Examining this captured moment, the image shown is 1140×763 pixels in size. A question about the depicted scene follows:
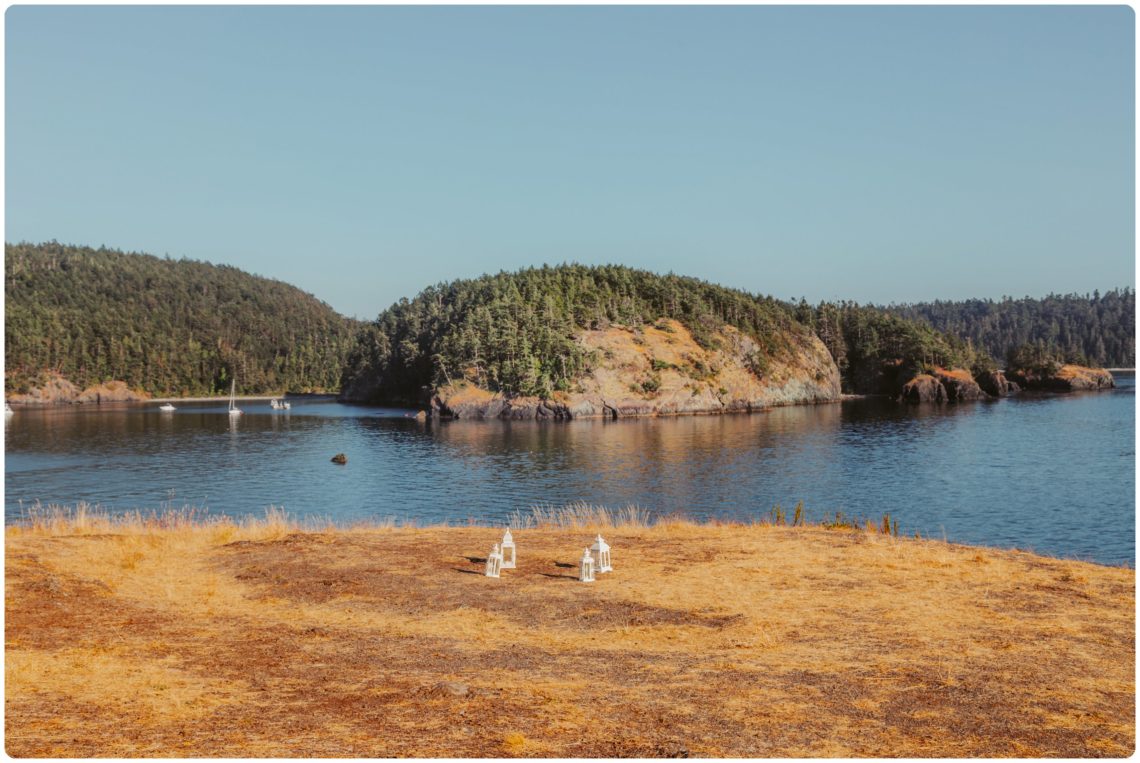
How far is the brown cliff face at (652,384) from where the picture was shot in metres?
159

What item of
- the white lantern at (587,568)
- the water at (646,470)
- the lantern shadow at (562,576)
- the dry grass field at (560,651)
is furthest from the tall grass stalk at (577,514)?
the white lantern at (587,568)

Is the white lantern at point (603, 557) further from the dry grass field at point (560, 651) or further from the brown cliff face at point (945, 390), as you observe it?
the brown cliff face at point (945, 390)

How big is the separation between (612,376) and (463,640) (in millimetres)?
144982

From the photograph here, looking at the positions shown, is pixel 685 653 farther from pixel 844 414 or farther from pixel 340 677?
pixel 844 414

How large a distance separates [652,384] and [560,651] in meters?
147

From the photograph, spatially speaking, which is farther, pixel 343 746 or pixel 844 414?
pixel 844 414

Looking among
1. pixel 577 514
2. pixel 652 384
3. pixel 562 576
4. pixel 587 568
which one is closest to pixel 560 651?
pixel 587 568

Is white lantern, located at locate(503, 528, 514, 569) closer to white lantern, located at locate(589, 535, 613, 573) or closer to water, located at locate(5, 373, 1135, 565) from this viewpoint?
white lantern, located at locate(589, 535, 613, 573)

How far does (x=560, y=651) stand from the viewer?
2014 cm

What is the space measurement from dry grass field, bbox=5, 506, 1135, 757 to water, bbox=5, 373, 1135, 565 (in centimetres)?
2367

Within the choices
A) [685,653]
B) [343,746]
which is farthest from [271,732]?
[685,653]

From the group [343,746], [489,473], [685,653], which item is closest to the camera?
[343,746]

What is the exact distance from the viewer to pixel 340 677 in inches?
711

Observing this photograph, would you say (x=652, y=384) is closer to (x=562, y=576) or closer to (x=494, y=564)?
(x=562, y=576)
